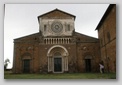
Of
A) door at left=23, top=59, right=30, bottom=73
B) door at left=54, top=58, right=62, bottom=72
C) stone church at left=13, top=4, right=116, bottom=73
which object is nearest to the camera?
door at left=23, top=59, right=30, bottom=73

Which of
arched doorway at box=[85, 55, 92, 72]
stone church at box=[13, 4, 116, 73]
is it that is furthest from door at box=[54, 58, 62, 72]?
arched doorway at box=[85, 55, 92, 72]

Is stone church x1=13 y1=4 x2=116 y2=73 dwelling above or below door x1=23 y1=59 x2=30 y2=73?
above

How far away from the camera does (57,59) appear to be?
908 centimetres

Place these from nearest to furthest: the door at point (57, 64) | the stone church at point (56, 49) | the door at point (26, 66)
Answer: the door at point (26, 66) → the stone church at point (56, 49) → the door at point (57, 64)

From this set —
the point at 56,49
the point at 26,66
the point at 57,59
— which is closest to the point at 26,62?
the point at 26,66

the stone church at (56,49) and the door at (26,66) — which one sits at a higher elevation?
the stone church at (56,49)

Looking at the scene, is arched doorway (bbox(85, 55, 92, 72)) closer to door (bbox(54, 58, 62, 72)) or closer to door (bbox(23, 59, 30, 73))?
door (bbox(54, 58, 62, 72))

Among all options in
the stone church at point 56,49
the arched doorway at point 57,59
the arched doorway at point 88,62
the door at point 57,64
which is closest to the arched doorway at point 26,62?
the stone church at point 56,49

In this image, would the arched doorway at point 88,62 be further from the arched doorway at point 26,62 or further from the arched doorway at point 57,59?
the arched doorway at point 26,62

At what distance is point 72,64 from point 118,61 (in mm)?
2341

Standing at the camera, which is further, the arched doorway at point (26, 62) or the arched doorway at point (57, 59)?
the arched doorway at point (57, 59)

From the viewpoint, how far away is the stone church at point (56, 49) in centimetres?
841

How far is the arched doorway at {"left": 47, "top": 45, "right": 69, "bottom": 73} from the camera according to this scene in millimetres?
8474

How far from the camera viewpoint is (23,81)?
6648 millimetres
